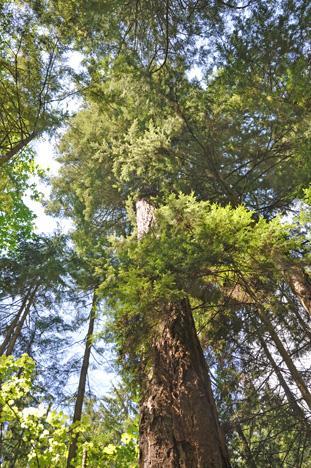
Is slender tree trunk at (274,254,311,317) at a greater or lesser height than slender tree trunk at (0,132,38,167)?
lesser

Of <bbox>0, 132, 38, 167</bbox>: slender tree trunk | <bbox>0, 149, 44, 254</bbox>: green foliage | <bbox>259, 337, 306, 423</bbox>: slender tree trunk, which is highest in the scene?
<bbox>0, 149, 44, 254</bbox>: green foliage

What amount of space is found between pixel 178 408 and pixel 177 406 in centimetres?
3

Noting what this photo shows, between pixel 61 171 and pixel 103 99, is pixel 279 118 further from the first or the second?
pixel 61 171

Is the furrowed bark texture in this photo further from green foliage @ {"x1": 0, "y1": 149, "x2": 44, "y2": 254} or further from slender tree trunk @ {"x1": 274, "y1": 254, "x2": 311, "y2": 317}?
green foliage @ {"x1": 0, "y1": 149, "x2": 44, "y2": 254}

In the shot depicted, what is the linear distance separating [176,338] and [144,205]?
361 cm

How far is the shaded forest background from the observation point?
3.64 meters

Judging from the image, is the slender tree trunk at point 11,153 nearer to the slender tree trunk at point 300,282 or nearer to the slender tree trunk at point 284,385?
the slender tree trunk at point 300,282

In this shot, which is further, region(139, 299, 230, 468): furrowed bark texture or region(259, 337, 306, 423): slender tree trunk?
region(259, 337, 306, 423): slender tree trunk

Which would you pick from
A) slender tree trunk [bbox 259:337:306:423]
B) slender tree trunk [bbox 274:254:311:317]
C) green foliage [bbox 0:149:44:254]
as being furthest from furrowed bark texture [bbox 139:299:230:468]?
green foliage [bbox 0:149:44:254]

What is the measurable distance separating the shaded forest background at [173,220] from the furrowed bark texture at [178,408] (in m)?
0.02

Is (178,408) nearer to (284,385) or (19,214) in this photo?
(284,385)

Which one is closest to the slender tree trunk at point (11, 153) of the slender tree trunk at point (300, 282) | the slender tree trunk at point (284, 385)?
the slender tree trunk at point (300, 282)

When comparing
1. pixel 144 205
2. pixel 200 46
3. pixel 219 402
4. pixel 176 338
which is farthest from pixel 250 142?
pixel 219 402

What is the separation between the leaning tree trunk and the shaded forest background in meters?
0.02
